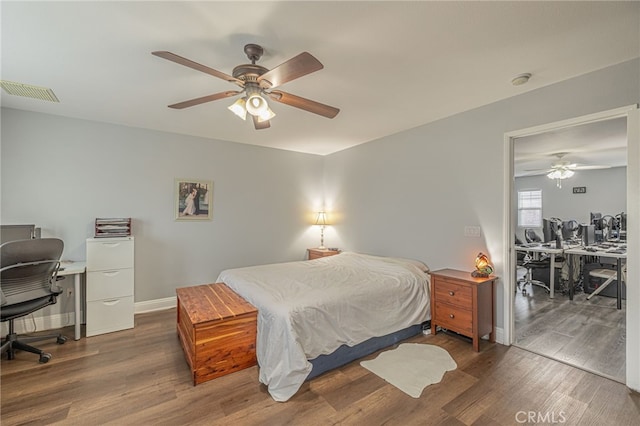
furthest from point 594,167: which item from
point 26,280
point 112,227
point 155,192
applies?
point 26,280

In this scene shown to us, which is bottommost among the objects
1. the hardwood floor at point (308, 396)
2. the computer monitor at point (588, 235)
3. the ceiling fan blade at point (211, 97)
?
the hardwood floor at point (308, 396)

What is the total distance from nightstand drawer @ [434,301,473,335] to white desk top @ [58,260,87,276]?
13.0 ft

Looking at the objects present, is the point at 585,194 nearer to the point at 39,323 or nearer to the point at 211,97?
the point at 211,97

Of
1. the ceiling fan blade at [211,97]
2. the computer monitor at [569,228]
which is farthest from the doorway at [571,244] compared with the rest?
the ceiling fan blade at [211,97]

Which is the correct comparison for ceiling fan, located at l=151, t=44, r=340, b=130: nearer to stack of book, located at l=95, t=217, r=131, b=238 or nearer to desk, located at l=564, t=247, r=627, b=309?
stack of book, located at l=95, t=217, r=131, b=238

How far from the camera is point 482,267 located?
9.48ft

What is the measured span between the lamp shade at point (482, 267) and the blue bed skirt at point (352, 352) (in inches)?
35.5

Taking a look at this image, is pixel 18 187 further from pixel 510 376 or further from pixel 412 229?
pixel 510 376

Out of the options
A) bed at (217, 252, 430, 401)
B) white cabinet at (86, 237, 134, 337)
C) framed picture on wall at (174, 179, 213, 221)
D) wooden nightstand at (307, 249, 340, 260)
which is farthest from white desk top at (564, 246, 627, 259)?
white cabinet at (86, 237, 134, 337)

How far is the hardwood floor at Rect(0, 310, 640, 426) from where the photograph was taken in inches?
71.9

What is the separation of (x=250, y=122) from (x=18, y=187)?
Result: 2.74m

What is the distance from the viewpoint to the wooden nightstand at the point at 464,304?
2.70 meters

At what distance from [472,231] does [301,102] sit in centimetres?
239

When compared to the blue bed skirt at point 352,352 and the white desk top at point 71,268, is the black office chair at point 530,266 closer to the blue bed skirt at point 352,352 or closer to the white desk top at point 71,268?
the blue bed skirt at point 352,352
